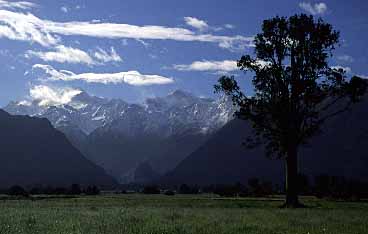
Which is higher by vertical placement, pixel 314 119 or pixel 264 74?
pixel 264 74

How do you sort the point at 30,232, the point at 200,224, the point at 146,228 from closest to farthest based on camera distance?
the point at 30,232, the point at 146,228, the point at 200,224

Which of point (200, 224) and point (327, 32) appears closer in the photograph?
point (200, 224)

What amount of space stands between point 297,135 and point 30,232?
135ft

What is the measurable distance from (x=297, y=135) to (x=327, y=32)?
10.8 metres

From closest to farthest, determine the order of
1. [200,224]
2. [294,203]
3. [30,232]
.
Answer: [30,232] → [200,224] → [294,203]

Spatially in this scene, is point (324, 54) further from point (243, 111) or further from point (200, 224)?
point (200, 224)

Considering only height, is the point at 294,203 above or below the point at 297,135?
below

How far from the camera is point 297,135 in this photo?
60.1m

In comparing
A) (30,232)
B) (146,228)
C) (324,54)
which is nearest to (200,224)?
(146,228)

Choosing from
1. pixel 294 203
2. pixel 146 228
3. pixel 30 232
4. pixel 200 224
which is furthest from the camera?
pixel 294 203

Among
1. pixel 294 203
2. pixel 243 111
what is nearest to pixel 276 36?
pixel 243 111

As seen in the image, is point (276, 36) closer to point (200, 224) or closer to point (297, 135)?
point (297, 135)

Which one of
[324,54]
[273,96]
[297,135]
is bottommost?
[297,135]

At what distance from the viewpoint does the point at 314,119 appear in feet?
198
